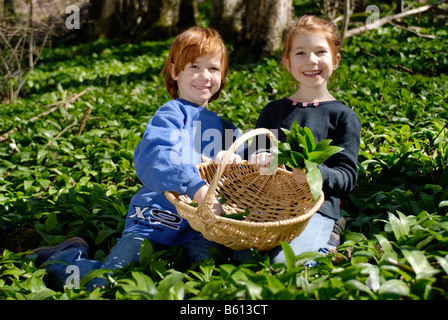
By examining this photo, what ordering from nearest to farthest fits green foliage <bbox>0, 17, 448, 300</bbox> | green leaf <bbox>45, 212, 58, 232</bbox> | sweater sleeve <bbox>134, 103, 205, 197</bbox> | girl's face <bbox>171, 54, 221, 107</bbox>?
green foliage <bbox>0, 17, 448, 300</bbox>, sweater sleeve <bbox>134, 103, 205, 197</bbox>, girl's face <bbox>171, 54, 221, 107</bbox>, green leaf <bbox>45, 212, 58, 232</bbox>

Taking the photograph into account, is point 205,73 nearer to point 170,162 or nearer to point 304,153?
point 170,162

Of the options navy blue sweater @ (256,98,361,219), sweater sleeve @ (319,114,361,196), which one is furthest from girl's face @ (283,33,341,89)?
sweater sleeve @ (319,114,361,196)

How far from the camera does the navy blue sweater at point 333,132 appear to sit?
8.60 feet

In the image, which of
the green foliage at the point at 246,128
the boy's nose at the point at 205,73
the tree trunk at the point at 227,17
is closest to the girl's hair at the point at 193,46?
the boy's nose at the point at 205,73

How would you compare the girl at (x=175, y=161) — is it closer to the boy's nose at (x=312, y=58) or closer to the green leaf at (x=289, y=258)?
the green leaf at (x=289, y=258)

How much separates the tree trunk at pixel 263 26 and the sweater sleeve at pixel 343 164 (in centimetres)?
479

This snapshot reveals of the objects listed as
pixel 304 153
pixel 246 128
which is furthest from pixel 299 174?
pixel 246 128

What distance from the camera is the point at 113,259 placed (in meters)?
2.69

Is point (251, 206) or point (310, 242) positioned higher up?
point (251, 206)

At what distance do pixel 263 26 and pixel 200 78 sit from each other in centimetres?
469

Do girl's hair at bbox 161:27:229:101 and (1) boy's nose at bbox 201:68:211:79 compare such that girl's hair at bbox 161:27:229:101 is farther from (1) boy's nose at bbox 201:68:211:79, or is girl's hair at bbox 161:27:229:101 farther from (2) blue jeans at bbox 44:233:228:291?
(2) blue jeans at bbox 44:233:228:291

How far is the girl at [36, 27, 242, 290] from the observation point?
100 inches

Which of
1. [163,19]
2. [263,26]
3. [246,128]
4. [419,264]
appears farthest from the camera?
[163,19]
